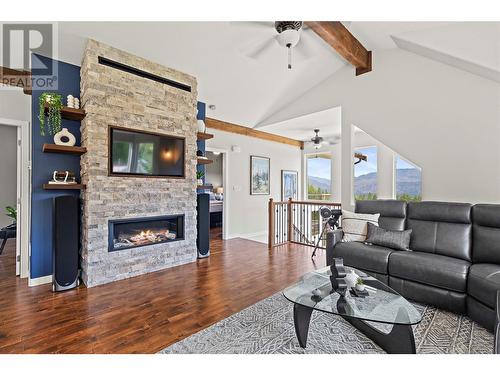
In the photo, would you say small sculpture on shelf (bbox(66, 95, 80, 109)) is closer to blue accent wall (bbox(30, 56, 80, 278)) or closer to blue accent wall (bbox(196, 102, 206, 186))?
blue accent wall (bbox(30, 56, 80, 278))

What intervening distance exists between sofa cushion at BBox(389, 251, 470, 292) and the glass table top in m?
0.72

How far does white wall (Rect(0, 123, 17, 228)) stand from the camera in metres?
5.28

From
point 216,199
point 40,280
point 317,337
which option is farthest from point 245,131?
point 317,337

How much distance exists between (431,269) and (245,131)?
472 cm

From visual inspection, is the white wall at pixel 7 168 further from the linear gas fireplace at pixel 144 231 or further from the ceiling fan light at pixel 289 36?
the ceiling fan light at pixel 289 36

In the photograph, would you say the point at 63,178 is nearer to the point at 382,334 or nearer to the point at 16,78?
the point at 16,78

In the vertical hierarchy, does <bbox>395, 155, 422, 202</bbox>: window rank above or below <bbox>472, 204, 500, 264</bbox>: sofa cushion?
above

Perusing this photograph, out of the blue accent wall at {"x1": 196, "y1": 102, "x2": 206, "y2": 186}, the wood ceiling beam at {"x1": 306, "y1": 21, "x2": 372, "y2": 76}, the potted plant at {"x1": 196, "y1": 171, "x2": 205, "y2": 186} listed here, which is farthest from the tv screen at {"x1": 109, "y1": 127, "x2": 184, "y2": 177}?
the wood ceiling beam at {"x1": 306, "y1": 21, "x2": 372, "y2": 76}

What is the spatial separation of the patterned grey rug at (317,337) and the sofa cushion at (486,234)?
2.27 feet

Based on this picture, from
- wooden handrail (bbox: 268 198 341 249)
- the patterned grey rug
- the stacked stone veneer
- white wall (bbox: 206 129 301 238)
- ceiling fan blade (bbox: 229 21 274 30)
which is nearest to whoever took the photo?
the patterned grey rug

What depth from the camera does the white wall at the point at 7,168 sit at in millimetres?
5277

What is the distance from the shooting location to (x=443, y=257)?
101 inches

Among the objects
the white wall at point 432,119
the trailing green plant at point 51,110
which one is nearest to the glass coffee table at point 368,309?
the white wall at point 432,119
